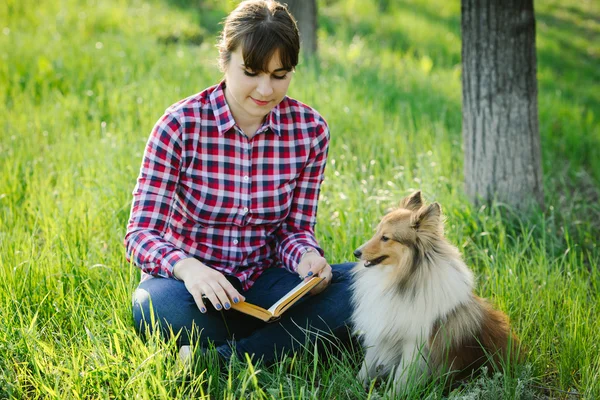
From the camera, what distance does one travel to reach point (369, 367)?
8.28 ft

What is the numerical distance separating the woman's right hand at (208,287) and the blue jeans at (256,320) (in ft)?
0.52

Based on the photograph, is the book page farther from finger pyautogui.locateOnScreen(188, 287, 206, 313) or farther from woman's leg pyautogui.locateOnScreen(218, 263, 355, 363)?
finger pyautogui.locateOnScreen(188, 287, 206, 313)

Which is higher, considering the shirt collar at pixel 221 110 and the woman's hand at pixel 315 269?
the shirt collar at pixel 221 110

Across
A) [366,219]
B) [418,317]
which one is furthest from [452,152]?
[418,317]

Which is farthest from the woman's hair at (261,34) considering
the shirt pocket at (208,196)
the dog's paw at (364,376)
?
the dog's paw at (364,376)

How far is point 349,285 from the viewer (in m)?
2.76

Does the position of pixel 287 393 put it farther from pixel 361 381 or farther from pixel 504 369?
pixel 504 369

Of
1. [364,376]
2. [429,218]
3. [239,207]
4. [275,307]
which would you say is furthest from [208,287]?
[429,218]

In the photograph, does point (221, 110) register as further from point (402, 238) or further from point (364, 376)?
point (364, 376)

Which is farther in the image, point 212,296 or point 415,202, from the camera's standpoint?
point 415,202

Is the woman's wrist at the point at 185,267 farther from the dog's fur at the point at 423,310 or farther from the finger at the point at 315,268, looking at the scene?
the dog's fur at the point at 423,310

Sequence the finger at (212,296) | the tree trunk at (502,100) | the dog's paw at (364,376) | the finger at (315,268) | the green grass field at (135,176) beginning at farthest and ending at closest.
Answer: the tree trunk at (502,100) < the finger at (315,268) < the dog's paw at (364,376) < the green grass field at (135,176) < the finger at (212,296)

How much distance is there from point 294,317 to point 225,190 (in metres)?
0.65

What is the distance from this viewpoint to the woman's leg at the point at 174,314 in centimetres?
250
